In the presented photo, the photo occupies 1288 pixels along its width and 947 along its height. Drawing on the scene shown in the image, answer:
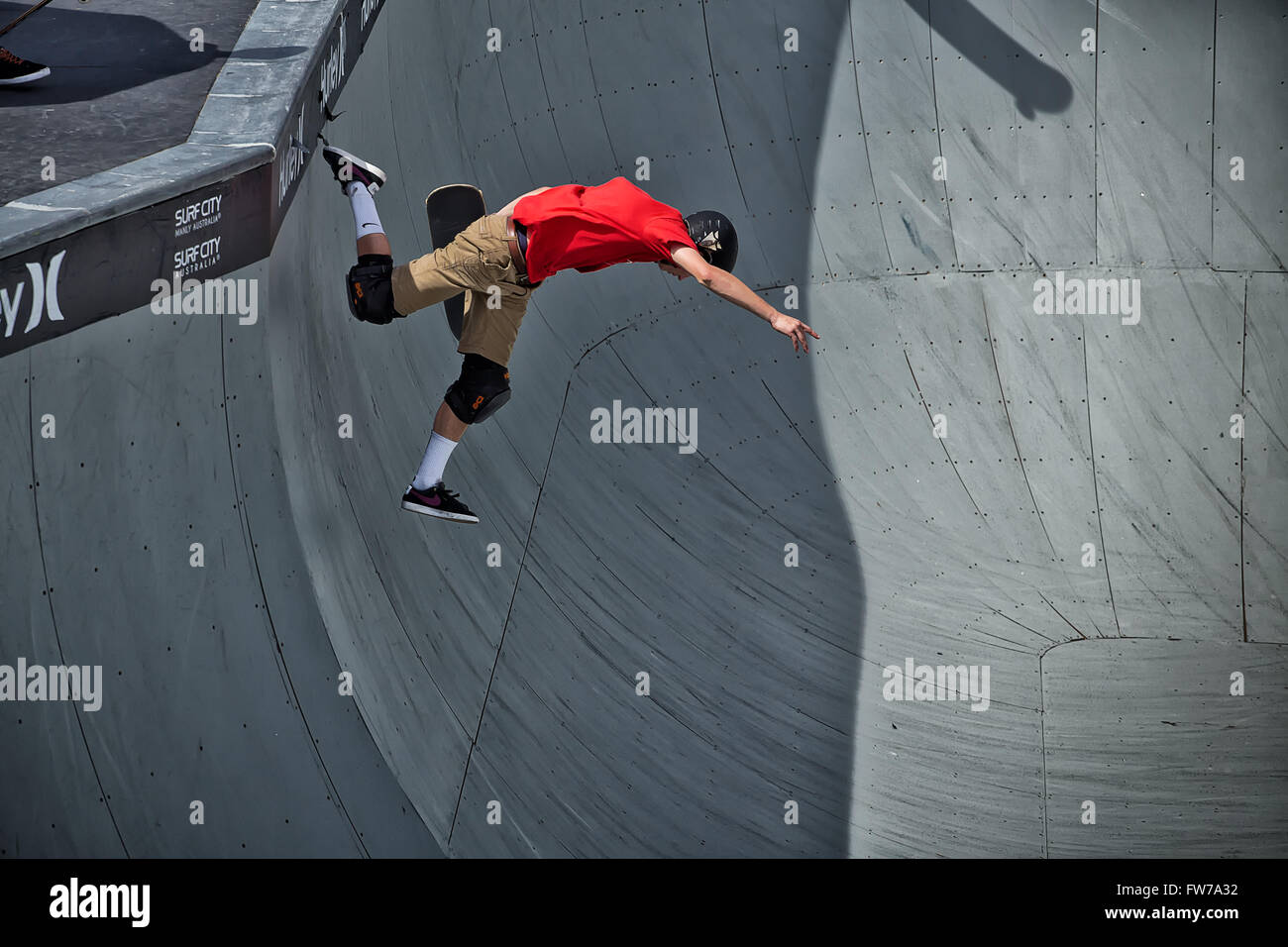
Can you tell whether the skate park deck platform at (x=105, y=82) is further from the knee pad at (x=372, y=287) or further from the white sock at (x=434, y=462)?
the white sock at (x=434, y=462)

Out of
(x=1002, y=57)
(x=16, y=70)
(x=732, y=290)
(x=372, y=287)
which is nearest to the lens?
(x=732, y=290)

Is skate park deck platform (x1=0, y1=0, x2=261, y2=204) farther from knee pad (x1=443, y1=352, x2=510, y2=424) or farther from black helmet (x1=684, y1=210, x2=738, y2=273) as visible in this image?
black helmet (x1=684, y1=210, x2=738, y2=273)

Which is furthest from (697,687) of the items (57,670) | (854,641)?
(57,670)

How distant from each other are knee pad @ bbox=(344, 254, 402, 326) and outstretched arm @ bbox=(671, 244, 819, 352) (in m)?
1.26

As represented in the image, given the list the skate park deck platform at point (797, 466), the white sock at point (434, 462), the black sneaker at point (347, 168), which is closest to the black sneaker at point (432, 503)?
the white sock at point (434, 462)

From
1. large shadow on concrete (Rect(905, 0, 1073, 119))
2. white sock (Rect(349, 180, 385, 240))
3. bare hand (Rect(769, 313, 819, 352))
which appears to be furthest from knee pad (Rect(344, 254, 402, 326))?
large shadow on concrete (Rect(905, 0, 1073, 119))

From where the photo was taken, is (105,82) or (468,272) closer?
(105,82)

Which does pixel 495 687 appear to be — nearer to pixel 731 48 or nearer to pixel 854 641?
pixel 854 641

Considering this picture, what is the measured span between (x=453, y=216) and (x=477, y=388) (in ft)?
2.89

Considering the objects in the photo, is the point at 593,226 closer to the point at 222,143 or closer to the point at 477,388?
the point at 477,388

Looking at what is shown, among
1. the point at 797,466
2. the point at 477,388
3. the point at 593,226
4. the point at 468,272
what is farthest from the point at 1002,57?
the point at 477,388

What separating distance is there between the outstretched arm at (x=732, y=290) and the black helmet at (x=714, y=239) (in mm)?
172

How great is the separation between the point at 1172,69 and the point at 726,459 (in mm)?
3481

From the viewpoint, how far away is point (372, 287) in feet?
15.2
